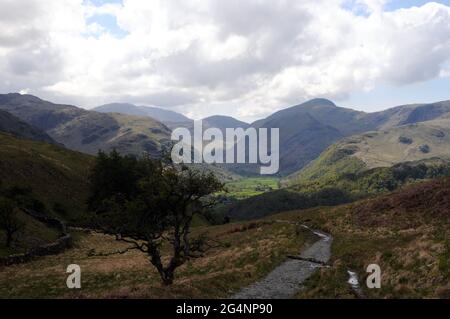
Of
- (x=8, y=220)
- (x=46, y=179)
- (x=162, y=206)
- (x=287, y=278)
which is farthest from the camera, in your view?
(x=46, y=179)

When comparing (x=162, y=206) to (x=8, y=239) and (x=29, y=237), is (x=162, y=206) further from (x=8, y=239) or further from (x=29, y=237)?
(x=29, y=237)

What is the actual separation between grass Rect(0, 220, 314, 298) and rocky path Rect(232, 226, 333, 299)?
100 centimetres

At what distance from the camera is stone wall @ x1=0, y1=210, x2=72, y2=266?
54125 millimetres

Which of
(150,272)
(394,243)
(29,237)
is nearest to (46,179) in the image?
(29,237)

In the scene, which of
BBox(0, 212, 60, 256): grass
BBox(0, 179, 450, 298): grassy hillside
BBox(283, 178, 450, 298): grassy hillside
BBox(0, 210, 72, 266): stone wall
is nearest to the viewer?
BBox(283, 178, 450, 298): grassy hillside

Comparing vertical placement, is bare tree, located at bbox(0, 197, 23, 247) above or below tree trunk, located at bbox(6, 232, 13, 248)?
above

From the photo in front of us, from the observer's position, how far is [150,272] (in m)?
47.8

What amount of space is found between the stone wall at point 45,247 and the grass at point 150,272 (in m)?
1.25

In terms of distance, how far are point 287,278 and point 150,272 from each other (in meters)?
16.6

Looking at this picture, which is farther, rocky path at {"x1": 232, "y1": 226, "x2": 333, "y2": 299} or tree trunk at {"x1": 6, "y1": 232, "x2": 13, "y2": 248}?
tree trunk at {"x1": 6, "y1": 232, "x2": 13, "y2": 248}

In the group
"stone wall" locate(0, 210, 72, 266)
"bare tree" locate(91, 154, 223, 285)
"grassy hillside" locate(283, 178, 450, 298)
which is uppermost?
"bare tree" locate(91, 154, 223, 285)

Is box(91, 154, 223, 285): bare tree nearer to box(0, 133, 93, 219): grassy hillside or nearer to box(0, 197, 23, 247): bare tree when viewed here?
box(0, 197, 23, 247): bare tree

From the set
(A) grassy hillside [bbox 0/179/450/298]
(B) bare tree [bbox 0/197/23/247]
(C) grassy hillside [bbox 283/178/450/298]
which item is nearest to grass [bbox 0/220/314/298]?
(A) grassy hillside [bbox 0/179/450/298]

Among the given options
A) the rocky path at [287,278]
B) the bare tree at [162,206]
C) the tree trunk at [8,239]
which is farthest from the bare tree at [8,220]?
the rocky path at [287,278]
